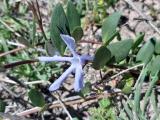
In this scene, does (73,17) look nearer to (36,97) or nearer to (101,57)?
(101,57)

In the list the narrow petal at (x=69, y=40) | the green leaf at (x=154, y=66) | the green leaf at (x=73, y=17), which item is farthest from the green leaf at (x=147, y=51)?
the narrow petal at (x=69, y=40)

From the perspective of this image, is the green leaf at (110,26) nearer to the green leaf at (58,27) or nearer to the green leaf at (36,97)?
the green leaf at (58,27)

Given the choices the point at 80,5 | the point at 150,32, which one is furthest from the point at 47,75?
the point at 150,32

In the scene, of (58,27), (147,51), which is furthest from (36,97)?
(147,51)

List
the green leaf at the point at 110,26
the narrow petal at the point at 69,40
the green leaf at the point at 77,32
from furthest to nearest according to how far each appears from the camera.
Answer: the green leaf at the point at 110,26 < the green leaf at the point at 77,32 < the narrow petal at the point at 69,40

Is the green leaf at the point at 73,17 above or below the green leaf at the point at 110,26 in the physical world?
above
